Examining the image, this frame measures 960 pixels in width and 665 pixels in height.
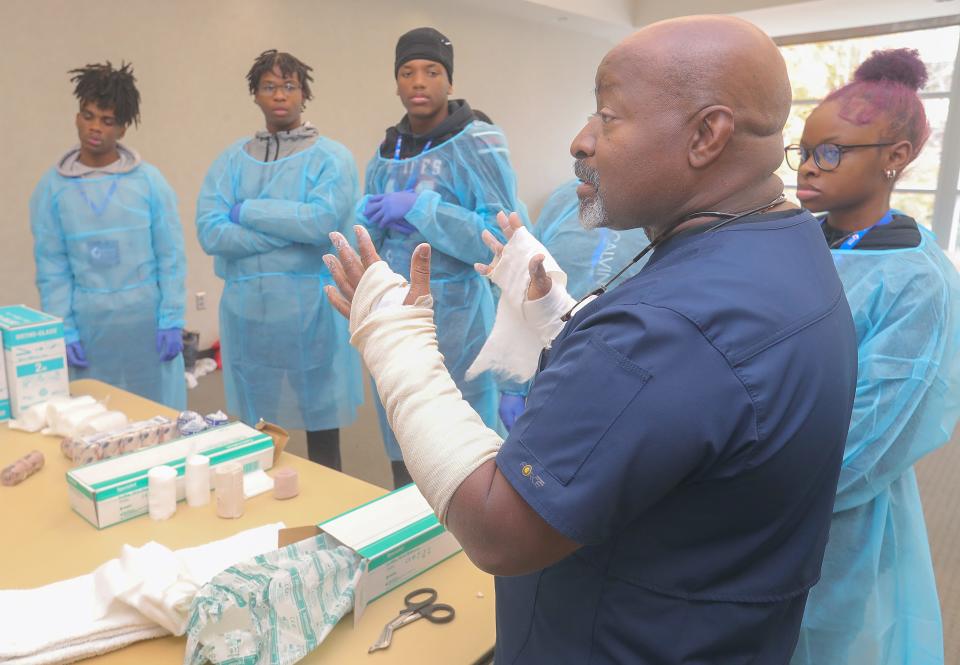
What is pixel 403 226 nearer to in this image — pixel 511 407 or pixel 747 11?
pixel 511 407

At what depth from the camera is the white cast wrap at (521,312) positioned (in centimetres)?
133

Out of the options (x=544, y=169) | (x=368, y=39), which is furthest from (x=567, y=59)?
(x=368, y=39)

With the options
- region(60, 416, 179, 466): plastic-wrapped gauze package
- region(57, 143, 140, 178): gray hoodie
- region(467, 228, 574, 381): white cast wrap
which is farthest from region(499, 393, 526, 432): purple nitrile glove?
region(57, 143, 140, 178): gray hoodie

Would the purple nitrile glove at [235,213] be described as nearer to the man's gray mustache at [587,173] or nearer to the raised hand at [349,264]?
the raised hand at [349,264]

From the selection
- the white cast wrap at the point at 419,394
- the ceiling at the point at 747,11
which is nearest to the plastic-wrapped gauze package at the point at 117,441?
the white cast wrap at the point at 419,394

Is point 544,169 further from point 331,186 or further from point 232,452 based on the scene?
point 232,452

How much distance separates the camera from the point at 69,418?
1.71 meters

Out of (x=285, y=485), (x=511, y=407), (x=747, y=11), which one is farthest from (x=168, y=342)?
(x=747, y=11)

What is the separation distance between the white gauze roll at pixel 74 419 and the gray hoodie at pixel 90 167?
1.33 m

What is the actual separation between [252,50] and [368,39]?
1.01 metres

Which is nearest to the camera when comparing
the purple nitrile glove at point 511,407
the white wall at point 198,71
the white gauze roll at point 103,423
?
the white gauze roll at point 103,423

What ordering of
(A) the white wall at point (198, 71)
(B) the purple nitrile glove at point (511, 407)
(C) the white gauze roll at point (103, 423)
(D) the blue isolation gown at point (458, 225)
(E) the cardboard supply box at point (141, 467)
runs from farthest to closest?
(A) the white wall at point (198, 71), (D) the blue isolation gown at point (458, 225), (B) the purple nitrile glove at point (511, 407), (C) the white gauze roll at point (103, 423), (E) the cardboard supply box at point (141, 467)

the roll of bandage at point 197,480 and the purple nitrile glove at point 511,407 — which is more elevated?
the roll of bandage at point 197,480

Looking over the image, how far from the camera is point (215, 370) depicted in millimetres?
4773
